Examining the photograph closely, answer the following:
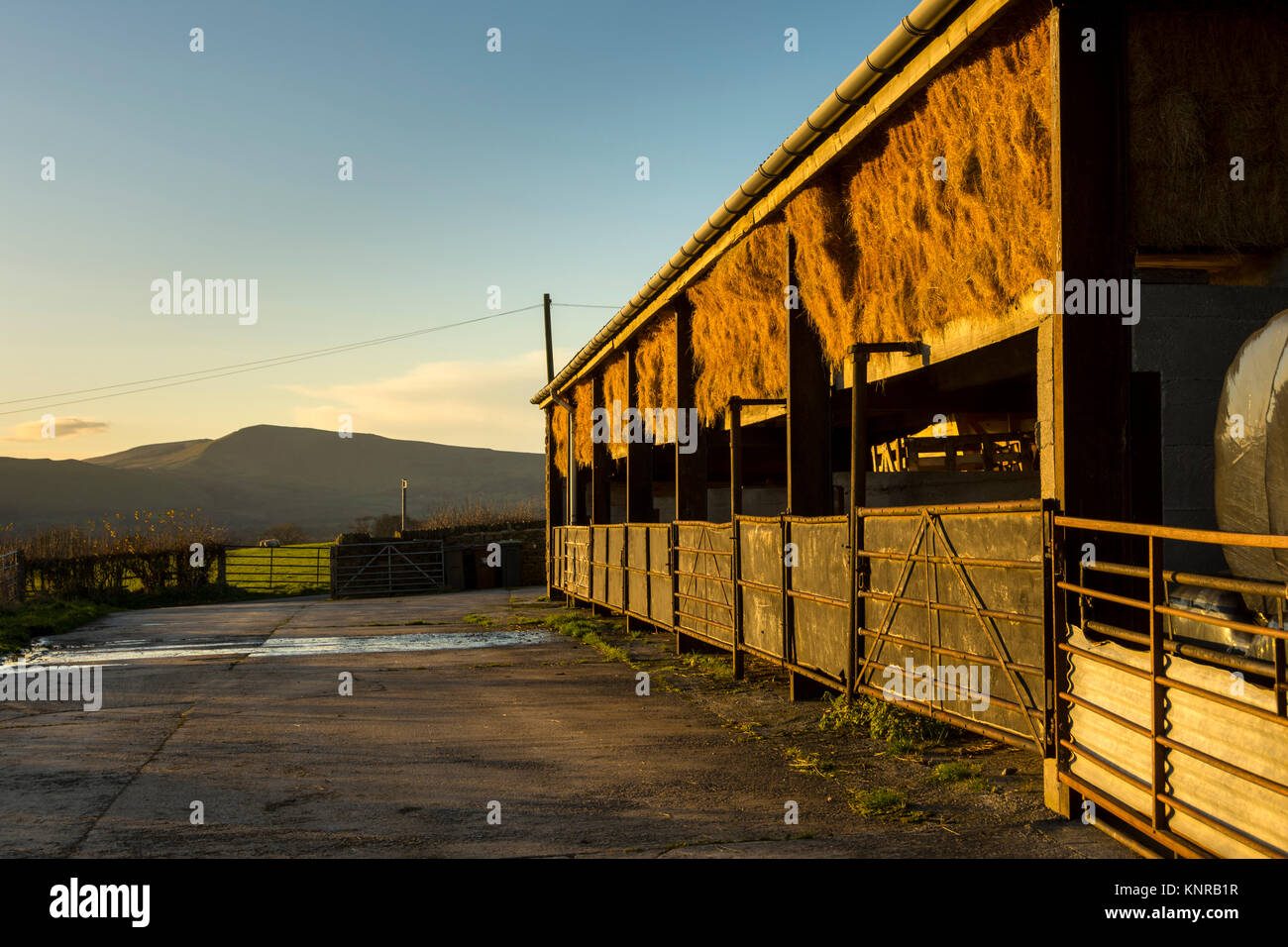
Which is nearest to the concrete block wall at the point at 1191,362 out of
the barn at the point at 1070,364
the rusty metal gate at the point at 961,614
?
the barn at the point at 1070,364

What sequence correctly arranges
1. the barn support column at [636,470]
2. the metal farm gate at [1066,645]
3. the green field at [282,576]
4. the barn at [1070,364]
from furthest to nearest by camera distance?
the green field at [282,576] < the barn support column at [636,470] < the barn at [1070,364] < the metal farm gate at [1066,645]

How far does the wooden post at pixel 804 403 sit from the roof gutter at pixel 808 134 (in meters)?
0.82

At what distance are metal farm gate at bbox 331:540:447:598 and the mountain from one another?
84.1 metres

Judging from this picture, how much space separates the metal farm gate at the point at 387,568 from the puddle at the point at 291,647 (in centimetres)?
1782

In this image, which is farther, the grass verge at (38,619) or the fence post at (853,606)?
the grass verge at (38,619)

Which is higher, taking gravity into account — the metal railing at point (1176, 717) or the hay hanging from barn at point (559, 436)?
the hay hanging from barn at point (559, 436)

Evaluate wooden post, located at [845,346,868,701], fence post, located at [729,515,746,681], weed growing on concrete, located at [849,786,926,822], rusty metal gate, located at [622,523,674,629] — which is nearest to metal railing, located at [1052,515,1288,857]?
weed growing on concrete, located at [849,786,926,822]

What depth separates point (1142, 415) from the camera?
6.93 m

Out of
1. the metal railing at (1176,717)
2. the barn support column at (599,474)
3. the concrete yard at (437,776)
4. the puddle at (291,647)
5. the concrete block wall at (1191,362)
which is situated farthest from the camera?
the barn support column at (599,474)

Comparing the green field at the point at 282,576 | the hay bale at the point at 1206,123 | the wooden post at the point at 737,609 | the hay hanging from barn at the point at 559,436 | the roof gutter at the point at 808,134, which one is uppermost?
the roof gutter at the point at 808,134

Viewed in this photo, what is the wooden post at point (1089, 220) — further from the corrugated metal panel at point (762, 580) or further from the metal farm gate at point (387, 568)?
the metal farm gate at point (387, 568)

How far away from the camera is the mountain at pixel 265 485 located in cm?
13950
